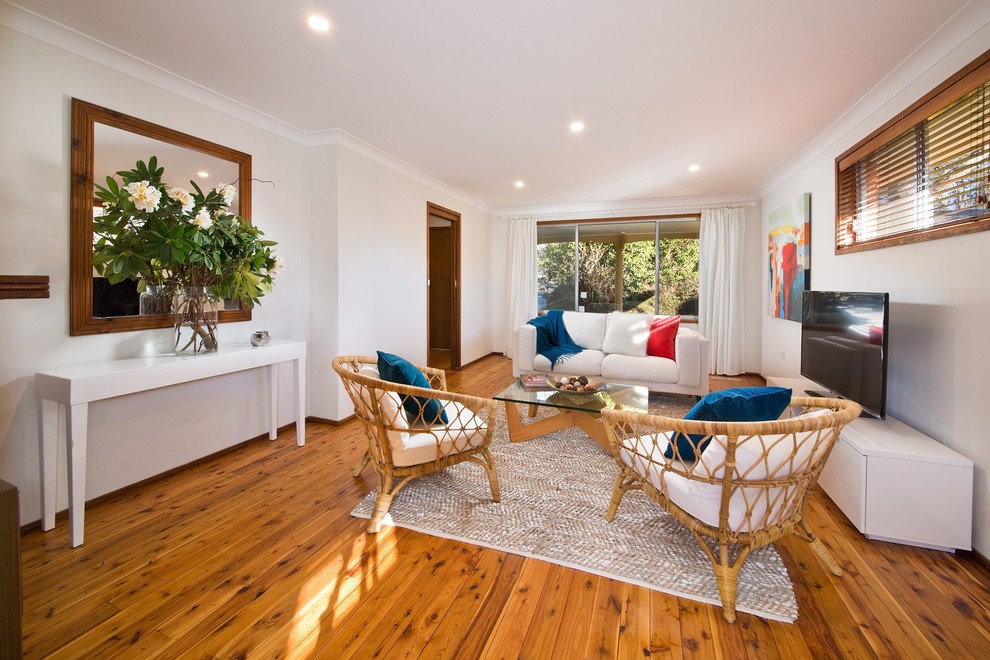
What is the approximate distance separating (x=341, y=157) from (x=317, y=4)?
165 centimetres

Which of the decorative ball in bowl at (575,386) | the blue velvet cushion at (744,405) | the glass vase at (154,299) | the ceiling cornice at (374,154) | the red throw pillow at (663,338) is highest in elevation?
the ceiling cornice at (374,154)

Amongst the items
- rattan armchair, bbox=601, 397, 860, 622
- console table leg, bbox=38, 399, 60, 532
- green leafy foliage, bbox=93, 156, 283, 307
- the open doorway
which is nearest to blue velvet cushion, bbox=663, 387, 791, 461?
rattan armchair, bbox=601, 397, 860, 622

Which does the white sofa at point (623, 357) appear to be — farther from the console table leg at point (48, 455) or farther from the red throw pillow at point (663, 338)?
the console table leg at point (48, 455)

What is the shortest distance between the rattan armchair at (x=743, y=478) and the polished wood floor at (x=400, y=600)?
0.20 m

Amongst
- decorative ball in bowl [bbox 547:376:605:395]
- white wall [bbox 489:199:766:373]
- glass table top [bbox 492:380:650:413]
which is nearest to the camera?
glass table top [bbox 492:380:650:413]

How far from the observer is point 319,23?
6.64ft

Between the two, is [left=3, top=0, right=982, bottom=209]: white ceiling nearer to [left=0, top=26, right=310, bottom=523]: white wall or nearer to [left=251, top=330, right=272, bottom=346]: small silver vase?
[left=0, top=26, right=310, bottom=523]: white wall

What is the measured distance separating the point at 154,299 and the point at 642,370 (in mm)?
3816

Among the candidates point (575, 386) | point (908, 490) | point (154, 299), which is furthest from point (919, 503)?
point (154, 299)

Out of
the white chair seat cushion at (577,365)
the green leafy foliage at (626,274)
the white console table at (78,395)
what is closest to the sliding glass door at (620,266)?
the green leafy foliage at (626,274)

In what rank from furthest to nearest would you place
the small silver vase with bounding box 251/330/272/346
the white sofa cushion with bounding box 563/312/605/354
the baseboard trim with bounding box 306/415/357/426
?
1. the white sofa cushion with bounding box 563/312/605/354
2. the baseboard trim with bounding box 306/415/357/426
3. the small silver vase with bounding box 251/330/272/346

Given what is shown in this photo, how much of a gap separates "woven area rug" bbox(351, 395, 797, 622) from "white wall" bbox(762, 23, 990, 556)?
1067 millimetres

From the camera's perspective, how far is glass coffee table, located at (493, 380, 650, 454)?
277cm

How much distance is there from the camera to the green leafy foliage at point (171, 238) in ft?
7.15
